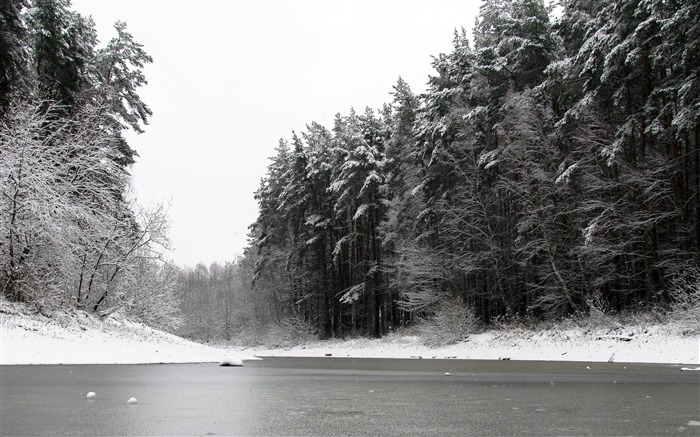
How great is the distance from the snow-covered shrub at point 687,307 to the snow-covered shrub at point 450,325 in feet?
35.8

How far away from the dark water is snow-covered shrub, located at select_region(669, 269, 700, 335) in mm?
7860

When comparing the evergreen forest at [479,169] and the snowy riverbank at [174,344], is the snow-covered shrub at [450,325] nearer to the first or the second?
the evergreen forest at [479,169]

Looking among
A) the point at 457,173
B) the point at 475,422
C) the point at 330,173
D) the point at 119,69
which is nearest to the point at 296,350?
the point at 330,173

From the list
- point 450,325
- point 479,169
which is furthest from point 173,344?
point 479,169

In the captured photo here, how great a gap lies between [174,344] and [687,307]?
58.6 ft

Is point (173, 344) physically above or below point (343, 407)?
above

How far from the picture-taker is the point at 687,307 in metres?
18.9

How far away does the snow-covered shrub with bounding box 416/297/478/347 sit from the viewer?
30.2 m

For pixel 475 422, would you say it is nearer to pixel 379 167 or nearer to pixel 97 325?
pixel 97 325

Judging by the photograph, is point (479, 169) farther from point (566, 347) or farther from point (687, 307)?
point (687, 307)

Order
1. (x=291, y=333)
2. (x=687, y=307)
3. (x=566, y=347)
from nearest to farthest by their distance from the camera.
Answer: (x=687, y=307)
(x=566, y=347)
(x=291, y=333)

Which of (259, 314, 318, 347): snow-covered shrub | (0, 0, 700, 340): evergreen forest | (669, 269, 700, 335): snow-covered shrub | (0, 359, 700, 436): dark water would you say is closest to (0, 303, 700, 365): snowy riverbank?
(669, 269, 700, 335): snow-covered shrub

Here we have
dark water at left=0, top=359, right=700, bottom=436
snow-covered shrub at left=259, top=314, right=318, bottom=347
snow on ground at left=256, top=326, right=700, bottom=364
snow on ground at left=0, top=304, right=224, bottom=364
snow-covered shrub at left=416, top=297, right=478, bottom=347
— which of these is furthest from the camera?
snow-covered shrub at left=259, top=314, right=318, bottom=347

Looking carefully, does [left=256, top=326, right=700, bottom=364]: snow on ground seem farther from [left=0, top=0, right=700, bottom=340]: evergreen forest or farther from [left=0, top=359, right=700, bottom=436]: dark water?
[left=0, top=359, right=700, bottom=436]: dark water
